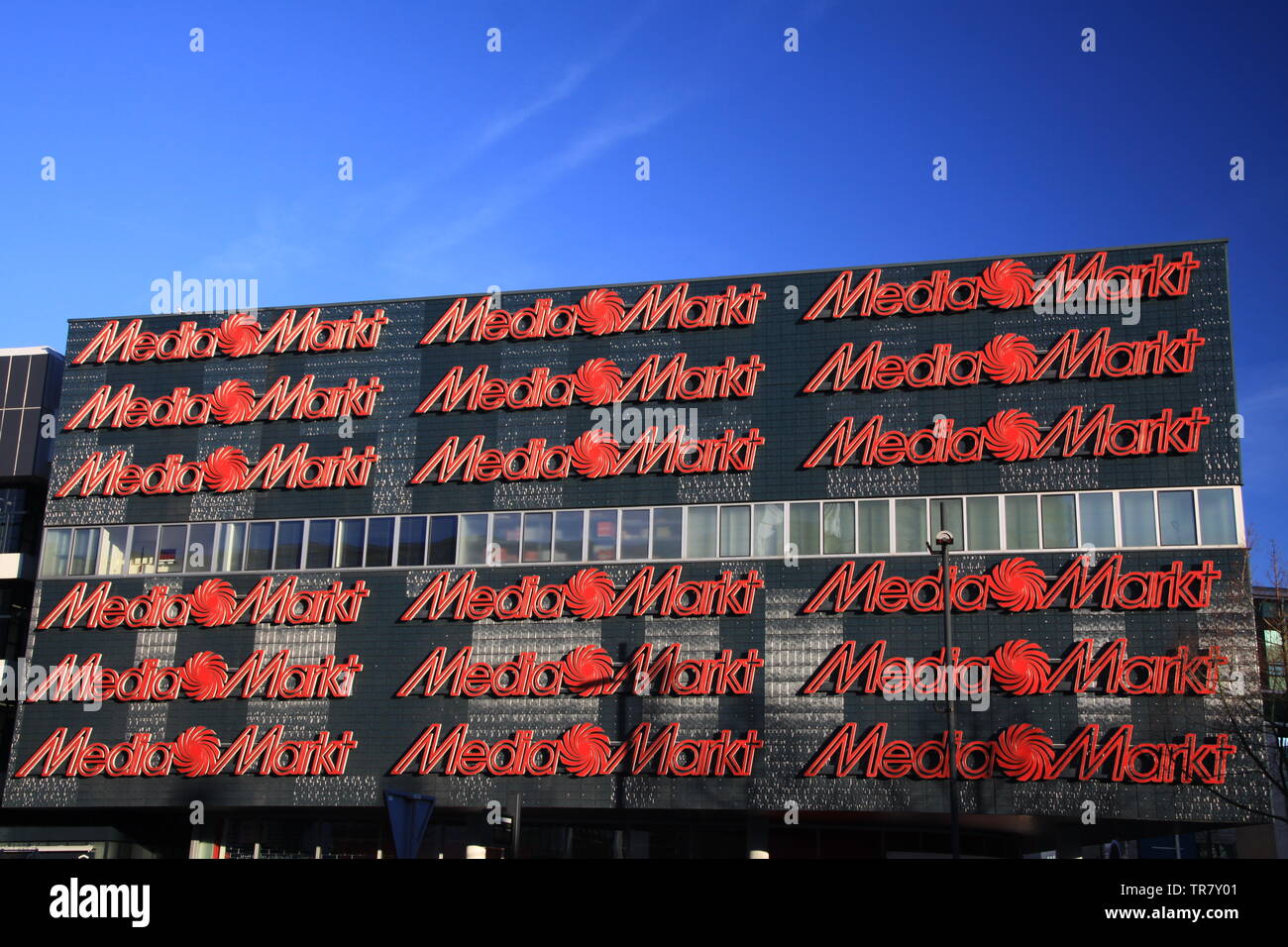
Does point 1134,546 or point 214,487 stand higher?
point 214,487

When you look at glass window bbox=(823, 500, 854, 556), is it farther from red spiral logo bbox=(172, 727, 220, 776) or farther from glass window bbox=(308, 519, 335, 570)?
red spiral logo bbox=(172, 727, 220, 776)

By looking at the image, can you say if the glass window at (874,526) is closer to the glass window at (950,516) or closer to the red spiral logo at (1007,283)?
the glass window at (950,516)

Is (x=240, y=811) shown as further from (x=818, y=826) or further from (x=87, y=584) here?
(x=818, y=826)

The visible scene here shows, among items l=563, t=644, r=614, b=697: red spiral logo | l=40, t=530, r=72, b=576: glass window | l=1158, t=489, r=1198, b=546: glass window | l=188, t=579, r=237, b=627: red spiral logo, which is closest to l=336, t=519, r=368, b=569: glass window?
l=188, t=579, r=237, b=627: red spiral logo

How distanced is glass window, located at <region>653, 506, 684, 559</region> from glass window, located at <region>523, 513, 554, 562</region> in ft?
11.9

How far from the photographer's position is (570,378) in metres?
44.8

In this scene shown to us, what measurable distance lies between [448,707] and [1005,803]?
58.7 ft

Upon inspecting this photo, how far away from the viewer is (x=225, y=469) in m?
46.6

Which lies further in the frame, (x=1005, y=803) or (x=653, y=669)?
(x=653, y=669)

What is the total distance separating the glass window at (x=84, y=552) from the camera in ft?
154

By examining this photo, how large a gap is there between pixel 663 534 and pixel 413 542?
29.0 ft

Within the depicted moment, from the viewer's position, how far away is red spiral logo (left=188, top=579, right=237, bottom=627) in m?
45.0
